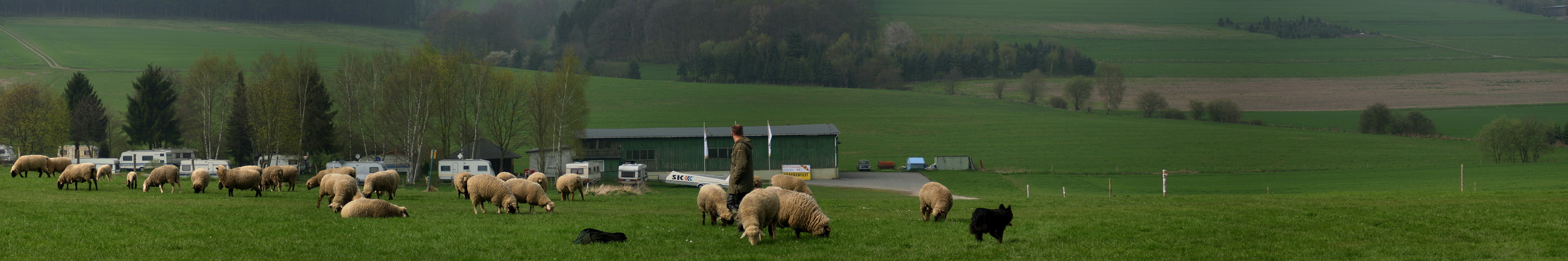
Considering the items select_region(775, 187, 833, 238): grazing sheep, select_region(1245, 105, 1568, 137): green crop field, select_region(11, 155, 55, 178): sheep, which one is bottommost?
select_region(775, 187, 833, 238): grazing sheep

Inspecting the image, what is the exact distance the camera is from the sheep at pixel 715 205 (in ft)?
50.3

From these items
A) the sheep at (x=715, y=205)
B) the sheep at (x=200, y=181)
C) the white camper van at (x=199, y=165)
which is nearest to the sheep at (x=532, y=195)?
the sheep at (x=715, y=205)

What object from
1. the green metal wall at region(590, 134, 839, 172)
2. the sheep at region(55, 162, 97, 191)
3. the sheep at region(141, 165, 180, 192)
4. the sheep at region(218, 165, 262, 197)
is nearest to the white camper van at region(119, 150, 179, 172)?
the green metal wall at region(590, 134, 839, 172)

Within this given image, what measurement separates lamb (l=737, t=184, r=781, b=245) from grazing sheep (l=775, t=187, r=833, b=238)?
4.8 inches

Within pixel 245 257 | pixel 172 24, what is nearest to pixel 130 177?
pixel 245 257

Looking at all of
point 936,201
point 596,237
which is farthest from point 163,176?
point 936,201

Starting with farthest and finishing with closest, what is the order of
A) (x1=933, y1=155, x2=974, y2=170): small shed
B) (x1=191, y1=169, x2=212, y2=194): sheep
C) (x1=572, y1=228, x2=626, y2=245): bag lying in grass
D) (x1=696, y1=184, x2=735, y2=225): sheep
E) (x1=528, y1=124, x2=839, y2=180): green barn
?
1. (x1=933, y1=155, x2=974, y2=170): small shed
2. (x1=528, y1=124, x2=839, y2=180): green barn
3. (x1=191, y1=169, x2=212, y2=194): sheep
4. (x1=696, y1=184, x2=735, y2=225): sheep
5. (x1=572, y1=228, x2=626, y2=245): bag lying in grass

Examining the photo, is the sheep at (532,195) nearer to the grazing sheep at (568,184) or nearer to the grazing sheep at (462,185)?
the grazing sheep at (462,185)

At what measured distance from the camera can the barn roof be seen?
61000 mm

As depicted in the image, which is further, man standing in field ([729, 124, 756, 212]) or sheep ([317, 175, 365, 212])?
sheep ([317, 175, 365, 212])

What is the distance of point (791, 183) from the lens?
2036cm

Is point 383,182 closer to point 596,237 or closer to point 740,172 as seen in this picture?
point 596,237

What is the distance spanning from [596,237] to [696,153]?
4810 cm

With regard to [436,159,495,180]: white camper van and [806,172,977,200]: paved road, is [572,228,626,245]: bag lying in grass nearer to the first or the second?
[806,172,977,200]: paved road
